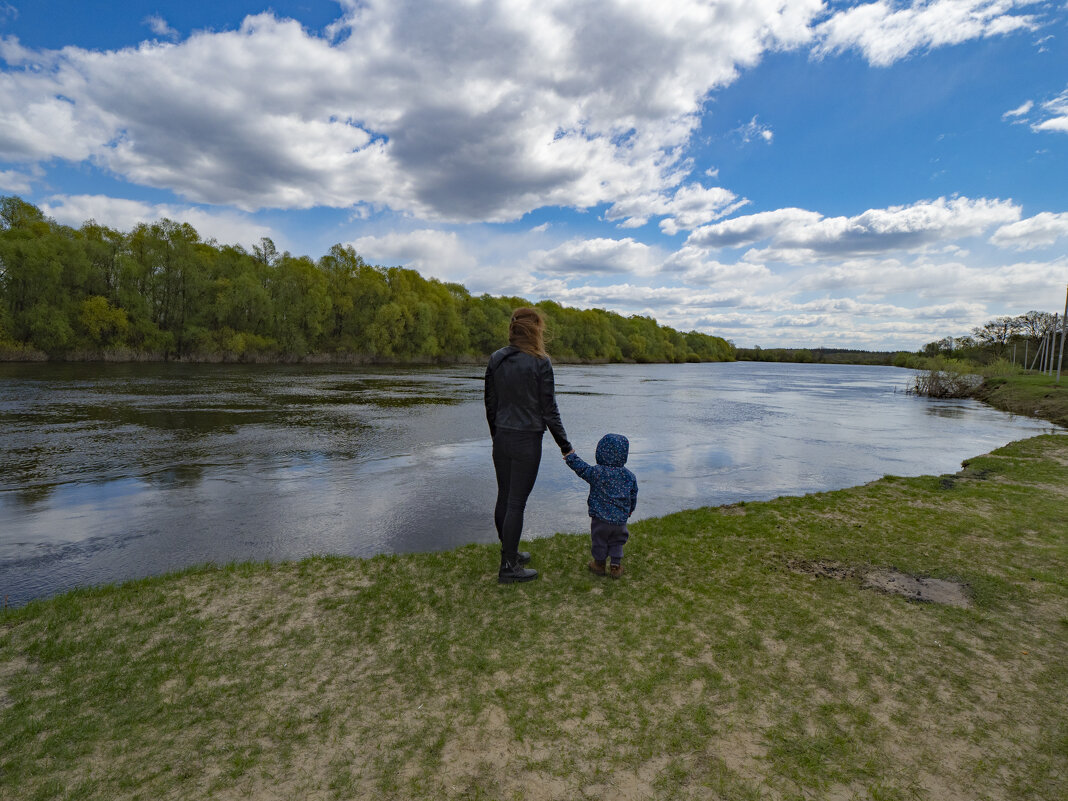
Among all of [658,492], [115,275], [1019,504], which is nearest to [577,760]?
[658,492]

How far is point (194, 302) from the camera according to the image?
55.0 metres

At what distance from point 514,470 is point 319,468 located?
27.1 ft

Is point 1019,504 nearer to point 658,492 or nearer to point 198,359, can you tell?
point 658,492

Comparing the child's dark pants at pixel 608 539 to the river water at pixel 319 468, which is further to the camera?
the river water at pixel 319 468

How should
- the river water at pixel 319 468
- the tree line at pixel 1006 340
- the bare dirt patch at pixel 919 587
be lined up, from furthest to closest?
the tree line at pixel 1006 340 → the river water at pixel 319 468 → the bare dirt patch at pixel 919 587

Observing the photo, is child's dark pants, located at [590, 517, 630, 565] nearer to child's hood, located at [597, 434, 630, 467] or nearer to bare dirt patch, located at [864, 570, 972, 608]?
child's hood, located at [597, 434, 630, 467]

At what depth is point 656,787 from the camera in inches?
111

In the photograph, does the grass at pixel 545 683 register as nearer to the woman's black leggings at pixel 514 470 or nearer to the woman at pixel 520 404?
the woman's black leggings at pixel 514 470

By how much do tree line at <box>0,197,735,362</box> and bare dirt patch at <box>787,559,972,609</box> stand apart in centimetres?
2055

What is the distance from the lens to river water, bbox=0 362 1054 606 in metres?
7.30

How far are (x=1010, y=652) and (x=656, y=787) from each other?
3.37 metres

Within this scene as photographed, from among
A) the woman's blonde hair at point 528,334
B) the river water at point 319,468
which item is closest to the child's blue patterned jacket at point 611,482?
the woman's blonde hair at point 528,334

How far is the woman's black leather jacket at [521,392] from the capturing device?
5012 mm

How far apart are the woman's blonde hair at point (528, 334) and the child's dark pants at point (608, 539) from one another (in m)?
1.83
